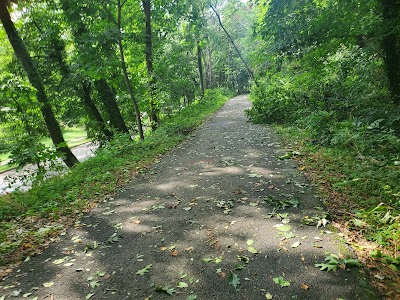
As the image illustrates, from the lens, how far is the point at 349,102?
8.80m

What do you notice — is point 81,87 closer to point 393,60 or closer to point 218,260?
point 218,260

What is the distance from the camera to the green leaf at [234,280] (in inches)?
111

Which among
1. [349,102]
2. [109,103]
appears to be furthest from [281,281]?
[109,103]

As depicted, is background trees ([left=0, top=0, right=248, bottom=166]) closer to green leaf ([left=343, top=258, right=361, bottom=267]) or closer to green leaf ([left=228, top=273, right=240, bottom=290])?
green leaf ([left=228, top=273, right=240, bottom=290])

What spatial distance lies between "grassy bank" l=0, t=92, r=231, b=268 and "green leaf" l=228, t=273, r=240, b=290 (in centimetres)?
289

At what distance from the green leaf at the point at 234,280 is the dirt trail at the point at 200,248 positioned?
1cm

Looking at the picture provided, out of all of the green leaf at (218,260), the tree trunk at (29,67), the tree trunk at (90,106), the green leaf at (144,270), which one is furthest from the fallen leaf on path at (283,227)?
the tree trunk at (90,106)

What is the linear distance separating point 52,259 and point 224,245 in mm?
2324

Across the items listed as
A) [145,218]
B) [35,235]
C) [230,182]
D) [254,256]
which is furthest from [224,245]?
[35,235]

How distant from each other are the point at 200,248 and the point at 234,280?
0.73 m

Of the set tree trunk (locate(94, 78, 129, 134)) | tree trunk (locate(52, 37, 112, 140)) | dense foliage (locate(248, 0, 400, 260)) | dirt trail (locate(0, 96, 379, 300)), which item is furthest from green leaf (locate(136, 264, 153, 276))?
tree trunk (locate(52, 37, 112, 140))

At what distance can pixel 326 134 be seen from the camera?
7422mm

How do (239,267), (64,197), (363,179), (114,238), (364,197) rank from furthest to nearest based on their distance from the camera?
1. (64,197)
2. (363,179)
3. (364,197)
4. (114,238)
5. (239,267)

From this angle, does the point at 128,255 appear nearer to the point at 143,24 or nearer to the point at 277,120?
the point at 277,120
